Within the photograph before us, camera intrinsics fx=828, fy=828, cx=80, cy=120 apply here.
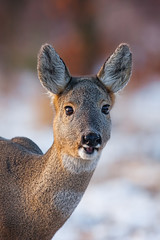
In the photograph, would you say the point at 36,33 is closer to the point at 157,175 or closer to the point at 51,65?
the point at 157,175

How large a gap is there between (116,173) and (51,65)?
8.39 meters

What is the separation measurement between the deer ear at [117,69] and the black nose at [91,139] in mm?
970

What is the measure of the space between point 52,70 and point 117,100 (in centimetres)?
676

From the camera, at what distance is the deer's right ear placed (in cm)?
743

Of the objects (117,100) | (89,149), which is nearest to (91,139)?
(89,149)

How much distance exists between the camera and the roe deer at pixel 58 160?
7.00 meters

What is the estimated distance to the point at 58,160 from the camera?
717 cm

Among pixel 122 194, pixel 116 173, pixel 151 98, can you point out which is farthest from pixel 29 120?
pixel 122 194

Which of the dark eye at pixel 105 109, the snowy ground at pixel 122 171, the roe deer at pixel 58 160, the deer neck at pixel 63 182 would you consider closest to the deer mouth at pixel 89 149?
the roe deer at pixel 58 160

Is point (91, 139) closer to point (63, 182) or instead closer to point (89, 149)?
point (89, 149)

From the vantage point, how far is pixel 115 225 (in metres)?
12.4

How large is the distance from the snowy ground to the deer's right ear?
14.3 ft

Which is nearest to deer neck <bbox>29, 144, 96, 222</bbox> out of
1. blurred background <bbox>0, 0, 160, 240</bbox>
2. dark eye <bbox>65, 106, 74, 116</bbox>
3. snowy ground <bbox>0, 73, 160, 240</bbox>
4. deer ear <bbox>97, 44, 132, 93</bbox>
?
dark eye <bbox>65, 106, 74, 116</bbox>

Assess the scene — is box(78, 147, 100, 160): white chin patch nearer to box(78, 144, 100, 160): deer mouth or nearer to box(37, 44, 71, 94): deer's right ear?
box(78, 144, 100, 160): deer mouth
